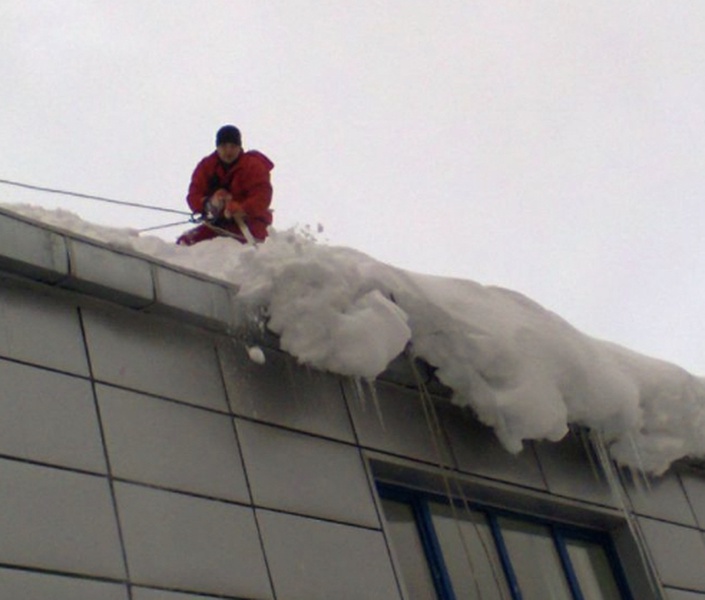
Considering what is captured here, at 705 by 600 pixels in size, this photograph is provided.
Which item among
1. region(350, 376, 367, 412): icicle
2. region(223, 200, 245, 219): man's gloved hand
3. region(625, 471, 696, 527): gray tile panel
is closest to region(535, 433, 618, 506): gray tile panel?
region(625, 471, 696, 527): gray tile panel

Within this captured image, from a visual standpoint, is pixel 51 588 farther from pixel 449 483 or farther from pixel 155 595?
pixel 449 483

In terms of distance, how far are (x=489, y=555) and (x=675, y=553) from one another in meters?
1.59

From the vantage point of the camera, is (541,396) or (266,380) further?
(541,396)

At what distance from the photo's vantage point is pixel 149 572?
530 cm

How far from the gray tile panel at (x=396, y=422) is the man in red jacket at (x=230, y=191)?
4.91 ft

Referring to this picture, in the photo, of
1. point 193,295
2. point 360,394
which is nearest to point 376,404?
point 360,394

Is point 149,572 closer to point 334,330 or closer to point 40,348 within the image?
point 40,348

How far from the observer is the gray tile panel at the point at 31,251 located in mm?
5684

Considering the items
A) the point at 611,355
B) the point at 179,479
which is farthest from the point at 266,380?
Result: the point at 611,355

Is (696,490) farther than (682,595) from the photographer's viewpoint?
Yes

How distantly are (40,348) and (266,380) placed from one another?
121 cm

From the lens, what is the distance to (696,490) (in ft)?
29.5

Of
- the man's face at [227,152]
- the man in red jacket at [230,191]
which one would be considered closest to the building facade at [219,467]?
the man in red jacket at [230,191]

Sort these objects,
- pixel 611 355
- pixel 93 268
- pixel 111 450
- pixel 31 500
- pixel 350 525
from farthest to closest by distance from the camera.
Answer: pixel 611 355, pixel 350 525, pixel 93 268, pixel 111 450, pixel 31 500
